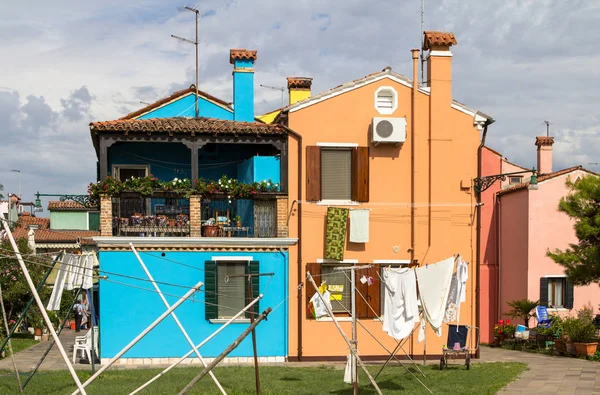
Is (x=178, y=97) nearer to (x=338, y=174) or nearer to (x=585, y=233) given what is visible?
(x=338, y=174)

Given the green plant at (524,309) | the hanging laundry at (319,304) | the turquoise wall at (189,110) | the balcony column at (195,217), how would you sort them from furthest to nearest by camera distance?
the turquoise wall at (189,110) → the green plant at (524,309) → the balcony column at (195,217) → the hanging laundry at (319,304)

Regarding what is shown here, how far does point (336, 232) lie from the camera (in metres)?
23.3

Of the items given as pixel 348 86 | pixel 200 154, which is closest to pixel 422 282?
pixel 348 86

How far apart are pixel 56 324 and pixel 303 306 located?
1436cm

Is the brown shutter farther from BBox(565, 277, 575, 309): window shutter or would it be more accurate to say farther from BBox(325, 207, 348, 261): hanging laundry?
BBox(565, 277, 575, 309): window shutter

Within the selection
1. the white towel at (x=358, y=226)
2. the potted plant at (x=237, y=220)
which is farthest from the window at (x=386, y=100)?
the potted plant at (x=237, y=220)

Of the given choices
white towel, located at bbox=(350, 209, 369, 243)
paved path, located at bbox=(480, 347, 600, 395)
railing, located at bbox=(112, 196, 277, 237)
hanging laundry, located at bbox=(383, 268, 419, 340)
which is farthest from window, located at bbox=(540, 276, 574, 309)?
hanging laundry, located at bbox=(383, 268, 419, 340)

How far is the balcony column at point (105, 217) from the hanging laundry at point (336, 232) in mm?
6069

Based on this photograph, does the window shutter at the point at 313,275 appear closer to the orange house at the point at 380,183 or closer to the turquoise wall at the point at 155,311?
the orange house at the point at 380,183

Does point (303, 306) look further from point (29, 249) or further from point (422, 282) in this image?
point (29, 249)

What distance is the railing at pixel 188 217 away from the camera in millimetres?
22859

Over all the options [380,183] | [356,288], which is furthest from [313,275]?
[380,183]

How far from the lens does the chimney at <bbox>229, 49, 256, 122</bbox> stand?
2534cm

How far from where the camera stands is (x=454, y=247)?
944 inches
